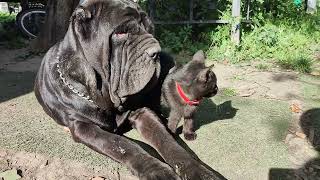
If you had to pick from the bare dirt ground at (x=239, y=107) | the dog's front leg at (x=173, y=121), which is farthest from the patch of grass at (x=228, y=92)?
the dog's front leg at (x=173, y=121)

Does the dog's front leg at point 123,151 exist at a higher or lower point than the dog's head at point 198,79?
lower

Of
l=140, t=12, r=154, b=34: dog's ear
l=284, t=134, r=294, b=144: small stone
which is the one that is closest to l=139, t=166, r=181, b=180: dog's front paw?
l=140, t=12, r=154, b=34: dog's ear

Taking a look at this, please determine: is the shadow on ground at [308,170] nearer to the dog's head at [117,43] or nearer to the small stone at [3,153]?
the dog's head at [117,43]

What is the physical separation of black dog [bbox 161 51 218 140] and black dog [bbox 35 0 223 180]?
177mm

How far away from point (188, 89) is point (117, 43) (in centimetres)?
60

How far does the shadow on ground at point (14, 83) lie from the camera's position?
4090 millimetres

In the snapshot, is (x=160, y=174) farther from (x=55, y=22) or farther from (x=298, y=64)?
(x=55, y=22)

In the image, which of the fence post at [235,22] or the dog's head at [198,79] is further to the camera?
the fence post at [235,22]

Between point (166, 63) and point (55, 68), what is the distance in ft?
2.84

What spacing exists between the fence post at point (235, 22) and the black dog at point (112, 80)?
3464 mm

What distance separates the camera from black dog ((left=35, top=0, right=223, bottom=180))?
98.2 inches

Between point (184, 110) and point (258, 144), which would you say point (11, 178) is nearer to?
point (184, 110)

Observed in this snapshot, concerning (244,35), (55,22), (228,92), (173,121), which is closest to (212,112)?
(228,92)

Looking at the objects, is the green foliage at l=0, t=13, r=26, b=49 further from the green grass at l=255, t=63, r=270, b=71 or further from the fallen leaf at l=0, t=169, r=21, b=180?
the fallen leaf at l=0, t=169, r=21, b=180
